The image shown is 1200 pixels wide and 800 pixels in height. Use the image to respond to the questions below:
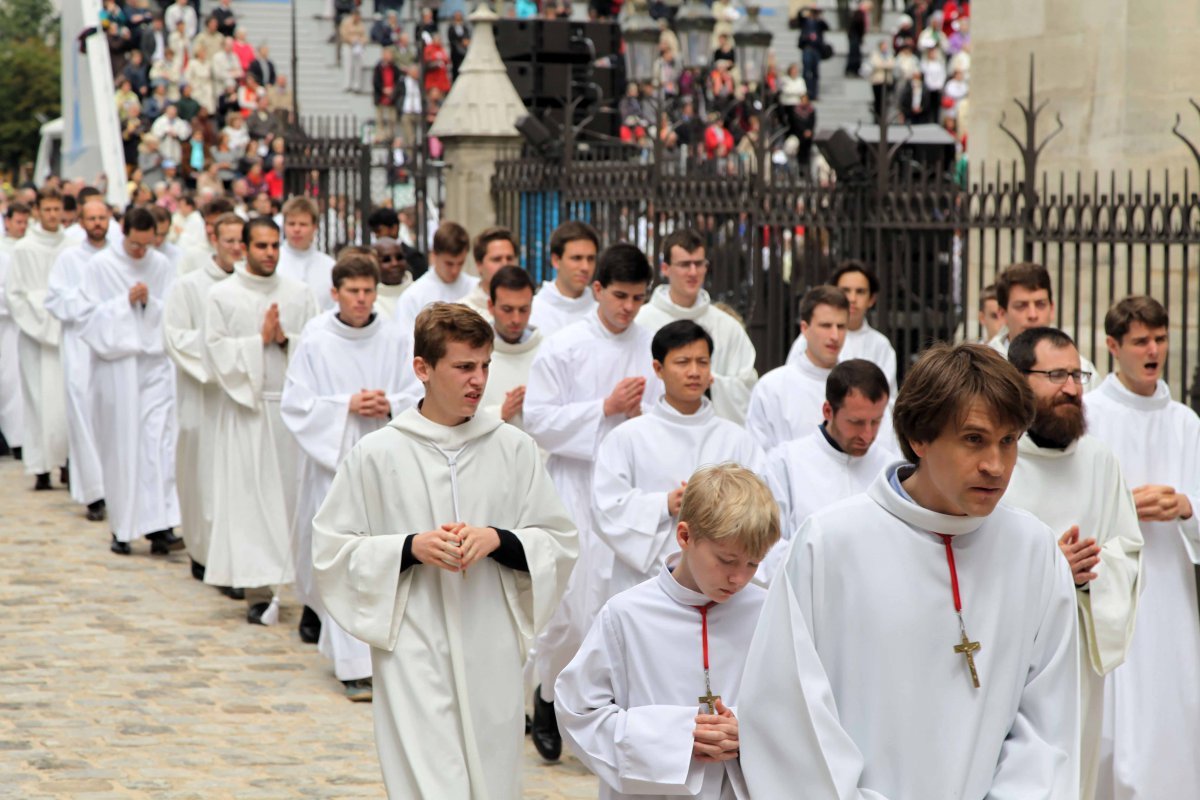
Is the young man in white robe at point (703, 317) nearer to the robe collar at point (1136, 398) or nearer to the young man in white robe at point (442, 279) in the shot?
the robe collar at point (1136, 398)

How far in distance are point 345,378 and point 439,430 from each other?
3.92 m

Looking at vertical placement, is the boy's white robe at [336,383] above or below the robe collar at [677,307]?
below

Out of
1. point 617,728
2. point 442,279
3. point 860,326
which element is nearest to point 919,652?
point 617,728

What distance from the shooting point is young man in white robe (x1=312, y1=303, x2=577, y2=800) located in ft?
18.4

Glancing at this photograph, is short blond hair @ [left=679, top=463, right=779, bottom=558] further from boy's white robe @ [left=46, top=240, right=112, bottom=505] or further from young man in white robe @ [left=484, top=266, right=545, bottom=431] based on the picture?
boy's white robe @ [left=46, top=240, right=112, bottom=505]

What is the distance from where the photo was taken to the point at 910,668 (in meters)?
3.72

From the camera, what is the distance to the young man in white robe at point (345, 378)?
9.38 meters

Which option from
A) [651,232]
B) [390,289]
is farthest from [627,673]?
[651,232]

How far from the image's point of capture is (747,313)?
509 inches

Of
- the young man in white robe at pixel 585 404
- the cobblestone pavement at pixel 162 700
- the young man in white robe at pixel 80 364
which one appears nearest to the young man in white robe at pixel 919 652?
the cobblestone pavement at pixel 162 700

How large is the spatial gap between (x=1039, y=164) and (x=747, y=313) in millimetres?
2530

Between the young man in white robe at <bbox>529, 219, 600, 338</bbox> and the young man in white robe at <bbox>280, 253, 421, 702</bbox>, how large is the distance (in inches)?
30.6

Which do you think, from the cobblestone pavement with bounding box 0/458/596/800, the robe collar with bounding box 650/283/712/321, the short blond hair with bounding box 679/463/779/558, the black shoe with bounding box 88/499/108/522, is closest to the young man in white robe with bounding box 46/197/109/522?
the black shoe with bounding box 88/499/108/522

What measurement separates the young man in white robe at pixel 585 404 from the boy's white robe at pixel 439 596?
7.14ft
